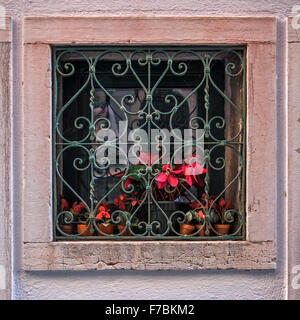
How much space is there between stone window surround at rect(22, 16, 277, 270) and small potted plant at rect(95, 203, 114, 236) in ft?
0.47

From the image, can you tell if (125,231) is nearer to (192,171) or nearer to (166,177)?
(166,177)

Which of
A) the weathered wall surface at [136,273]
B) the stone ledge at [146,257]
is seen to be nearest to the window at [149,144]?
A: the stone ledge at [146,257]

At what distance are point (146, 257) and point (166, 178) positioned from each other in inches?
25.0

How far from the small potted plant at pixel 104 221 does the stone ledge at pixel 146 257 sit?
0.17 metres

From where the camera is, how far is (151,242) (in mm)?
3006

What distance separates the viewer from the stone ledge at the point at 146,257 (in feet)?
9.79

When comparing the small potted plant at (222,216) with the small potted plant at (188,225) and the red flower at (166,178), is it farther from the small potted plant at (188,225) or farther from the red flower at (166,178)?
the red flower at (166,178)

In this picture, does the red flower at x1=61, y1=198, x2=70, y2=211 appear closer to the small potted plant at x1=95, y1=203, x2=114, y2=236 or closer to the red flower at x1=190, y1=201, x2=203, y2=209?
the small potted plant at x1=95, y1=203, x2=114, y2=236

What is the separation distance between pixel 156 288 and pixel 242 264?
26.7 inches

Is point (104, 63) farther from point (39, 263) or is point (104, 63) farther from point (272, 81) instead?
point (39, 263)

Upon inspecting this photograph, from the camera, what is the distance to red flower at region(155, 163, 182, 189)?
124 inches

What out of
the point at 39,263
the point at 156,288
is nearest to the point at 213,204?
the point at 156,288

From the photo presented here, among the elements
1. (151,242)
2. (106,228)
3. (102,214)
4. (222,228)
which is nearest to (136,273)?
(151,242)

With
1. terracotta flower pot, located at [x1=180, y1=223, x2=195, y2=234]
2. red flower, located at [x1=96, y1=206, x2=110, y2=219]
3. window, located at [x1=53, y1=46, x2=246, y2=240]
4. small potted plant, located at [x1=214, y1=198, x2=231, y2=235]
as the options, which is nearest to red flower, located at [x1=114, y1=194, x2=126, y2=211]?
window, located at [x1=53, y1=46, x2=246, y2=240]
